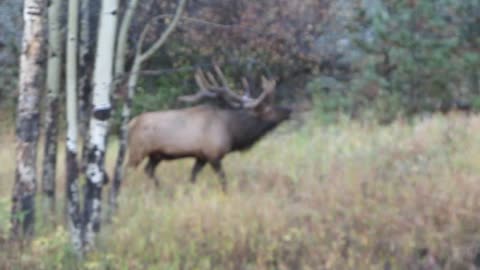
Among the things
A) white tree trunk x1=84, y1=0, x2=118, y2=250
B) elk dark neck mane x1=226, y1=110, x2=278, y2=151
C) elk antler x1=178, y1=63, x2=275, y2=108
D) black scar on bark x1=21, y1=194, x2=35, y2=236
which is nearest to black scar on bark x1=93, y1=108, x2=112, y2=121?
white tree trunk x1=84, y1=0, x2=118, y2=250

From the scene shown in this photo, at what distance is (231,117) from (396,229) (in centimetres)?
463

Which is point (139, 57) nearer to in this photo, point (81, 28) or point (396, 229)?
point (81, 28)

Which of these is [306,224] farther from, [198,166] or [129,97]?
[198,166]

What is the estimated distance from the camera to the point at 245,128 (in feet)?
45.0

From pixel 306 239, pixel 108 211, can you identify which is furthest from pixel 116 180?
pixel 306 239

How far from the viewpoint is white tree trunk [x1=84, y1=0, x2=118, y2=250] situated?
9211 mm

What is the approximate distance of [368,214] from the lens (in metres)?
9.73

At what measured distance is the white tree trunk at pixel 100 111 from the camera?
9.21 meters

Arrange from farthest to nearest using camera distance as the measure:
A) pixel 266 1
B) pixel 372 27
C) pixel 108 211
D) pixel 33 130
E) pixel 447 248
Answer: pixel 266 1
pixel 372 27
pixel 108 211
pixel 33 130
pixel 447 248

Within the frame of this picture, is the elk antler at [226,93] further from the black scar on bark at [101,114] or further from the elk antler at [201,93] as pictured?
the black scar on bark at [101,114]

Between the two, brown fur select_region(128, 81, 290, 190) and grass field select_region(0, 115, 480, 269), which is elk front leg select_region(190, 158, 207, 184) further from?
grass field select_region(0, 115, 480, 269)

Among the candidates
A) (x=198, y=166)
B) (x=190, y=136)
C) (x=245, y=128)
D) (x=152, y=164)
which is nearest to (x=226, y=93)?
(x=245, y=128)

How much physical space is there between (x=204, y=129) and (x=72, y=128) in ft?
12.4

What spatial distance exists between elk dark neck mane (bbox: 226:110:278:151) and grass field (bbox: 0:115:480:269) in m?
1.62
